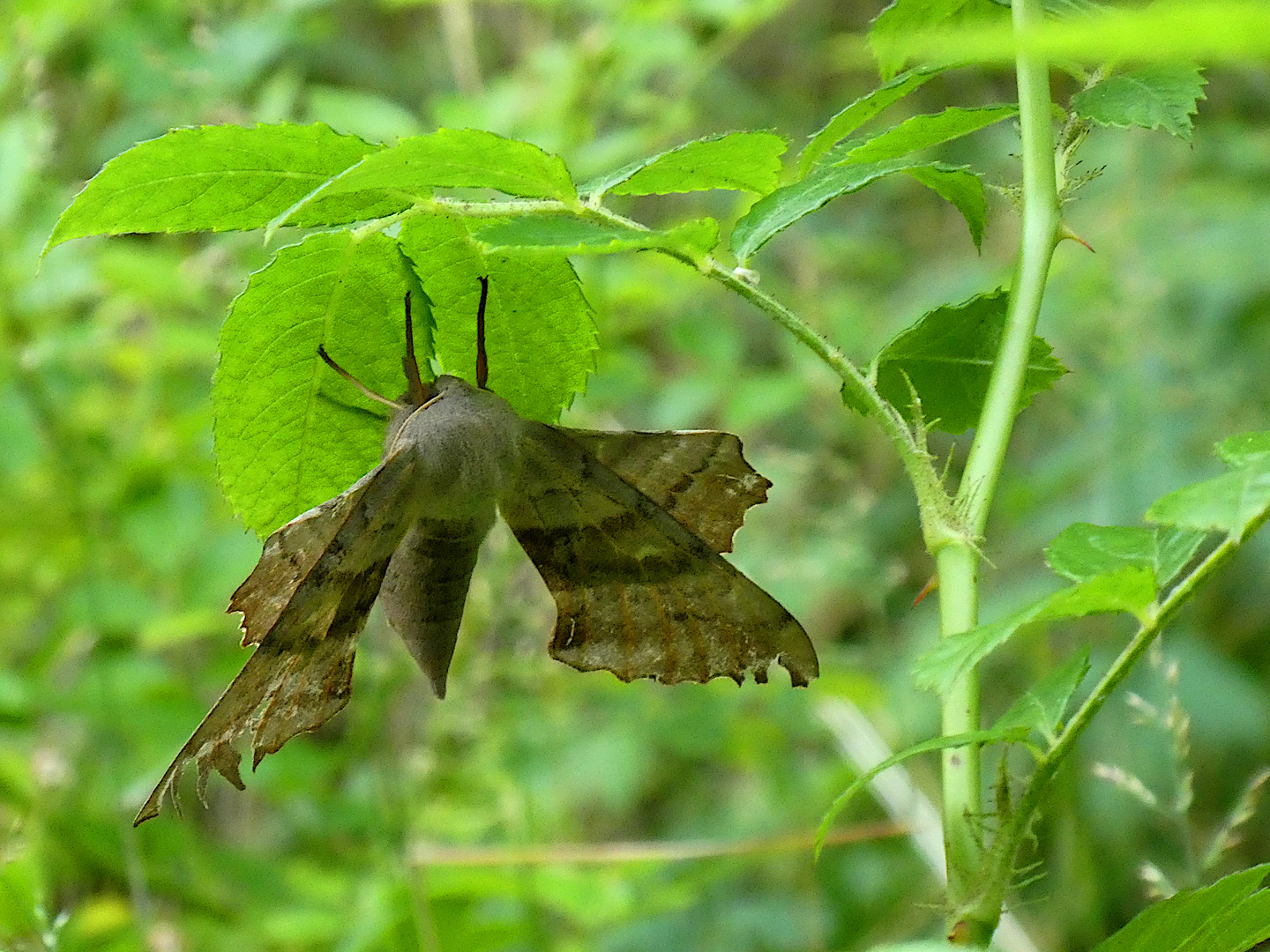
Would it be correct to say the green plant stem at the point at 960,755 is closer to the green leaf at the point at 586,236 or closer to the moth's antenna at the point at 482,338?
the green leaf at the point at 586,236

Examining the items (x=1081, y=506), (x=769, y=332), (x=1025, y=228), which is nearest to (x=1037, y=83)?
(x=1025, y=228)

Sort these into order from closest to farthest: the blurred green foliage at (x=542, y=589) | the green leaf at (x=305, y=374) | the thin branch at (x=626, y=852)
A: the green leaf at (x=305, y=374), the thin branch at (x=626, y=852), the blurred green foliage at (x=542, y=589)

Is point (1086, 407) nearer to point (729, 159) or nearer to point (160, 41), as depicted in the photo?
point (160, 41)

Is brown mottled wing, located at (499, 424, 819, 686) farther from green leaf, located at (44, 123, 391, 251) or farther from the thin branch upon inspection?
the thin branch

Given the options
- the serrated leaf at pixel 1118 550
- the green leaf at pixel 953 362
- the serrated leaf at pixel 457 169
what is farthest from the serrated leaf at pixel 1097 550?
the serrated leaf at pixel 457 169

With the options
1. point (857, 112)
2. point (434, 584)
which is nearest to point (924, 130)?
point (857, 112)

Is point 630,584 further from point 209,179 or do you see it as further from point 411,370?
point 209,179

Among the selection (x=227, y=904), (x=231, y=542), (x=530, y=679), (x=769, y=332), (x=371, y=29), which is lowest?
(x=227, y=904)
